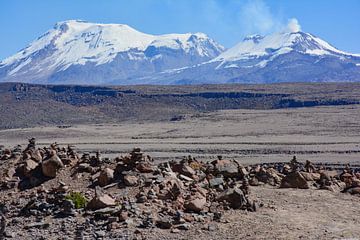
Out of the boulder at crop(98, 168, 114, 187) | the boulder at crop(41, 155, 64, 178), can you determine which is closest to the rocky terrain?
the boulder at crop(41, 155, 64, 178)

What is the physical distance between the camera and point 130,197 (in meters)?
15.5

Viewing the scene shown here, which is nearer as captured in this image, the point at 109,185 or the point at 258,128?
the point at 109,185

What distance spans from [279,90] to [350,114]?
40519 mm

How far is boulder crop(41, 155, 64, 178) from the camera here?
17250 mm

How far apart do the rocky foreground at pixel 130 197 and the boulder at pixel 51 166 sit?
0.06ft

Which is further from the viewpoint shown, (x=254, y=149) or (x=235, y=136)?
(x=235, y=136)

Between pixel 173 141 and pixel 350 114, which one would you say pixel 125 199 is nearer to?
pixel 173 141

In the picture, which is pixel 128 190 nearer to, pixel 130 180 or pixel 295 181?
pixel 130 180

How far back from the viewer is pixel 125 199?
1541 cm

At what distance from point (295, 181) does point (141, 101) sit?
99331mm

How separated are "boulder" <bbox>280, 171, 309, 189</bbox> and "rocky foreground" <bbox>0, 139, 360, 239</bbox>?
30 mm

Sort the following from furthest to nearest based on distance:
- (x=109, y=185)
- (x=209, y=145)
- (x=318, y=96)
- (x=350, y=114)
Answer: (x=318, y=96) < (x=350, y=114) < (x=209, y=145) < (x=109, y=185)

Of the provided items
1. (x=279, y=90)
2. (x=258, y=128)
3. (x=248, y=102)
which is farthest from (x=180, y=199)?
(x=279, y=90)

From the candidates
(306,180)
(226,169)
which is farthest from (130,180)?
(306,180)
